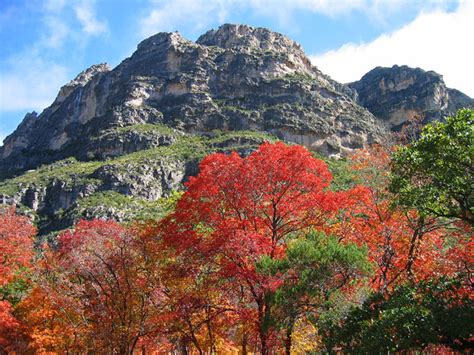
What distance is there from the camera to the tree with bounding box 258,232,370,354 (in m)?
12.4

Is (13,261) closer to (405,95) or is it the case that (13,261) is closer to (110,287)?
(110,287)

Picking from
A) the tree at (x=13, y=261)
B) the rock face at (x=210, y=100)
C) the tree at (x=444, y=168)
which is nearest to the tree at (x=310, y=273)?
the tree at (x=444, y=168)

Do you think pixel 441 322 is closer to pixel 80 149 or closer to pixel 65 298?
pixel 65 298

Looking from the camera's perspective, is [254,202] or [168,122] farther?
[168,122]

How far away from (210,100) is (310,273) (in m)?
129

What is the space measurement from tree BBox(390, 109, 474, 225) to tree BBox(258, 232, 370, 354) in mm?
2346

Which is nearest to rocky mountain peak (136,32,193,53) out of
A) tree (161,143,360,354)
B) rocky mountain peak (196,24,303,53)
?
rocky mountain peak (196,24,303,53)

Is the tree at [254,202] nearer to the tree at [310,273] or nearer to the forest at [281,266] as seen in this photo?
the forest at [281,266]

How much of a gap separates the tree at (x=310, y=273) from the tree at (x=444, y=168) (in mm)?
2346

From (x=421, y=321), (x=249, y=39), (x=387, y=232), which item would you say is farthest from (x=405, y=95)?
(x=421, y=321)

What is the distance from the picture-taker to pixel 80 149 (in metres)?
139

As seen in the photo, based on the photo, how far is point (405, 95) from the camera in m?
163

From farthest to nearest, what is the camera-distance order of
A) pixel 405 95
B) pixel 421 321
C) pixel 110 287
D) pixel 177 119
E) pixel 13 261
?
1. pixel 405 95
2. pixel 177 119
3. pixel 13 261
4. pixel 110 287
5. pixel 421 321

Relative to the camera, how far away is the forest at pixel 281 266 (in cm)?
1096
